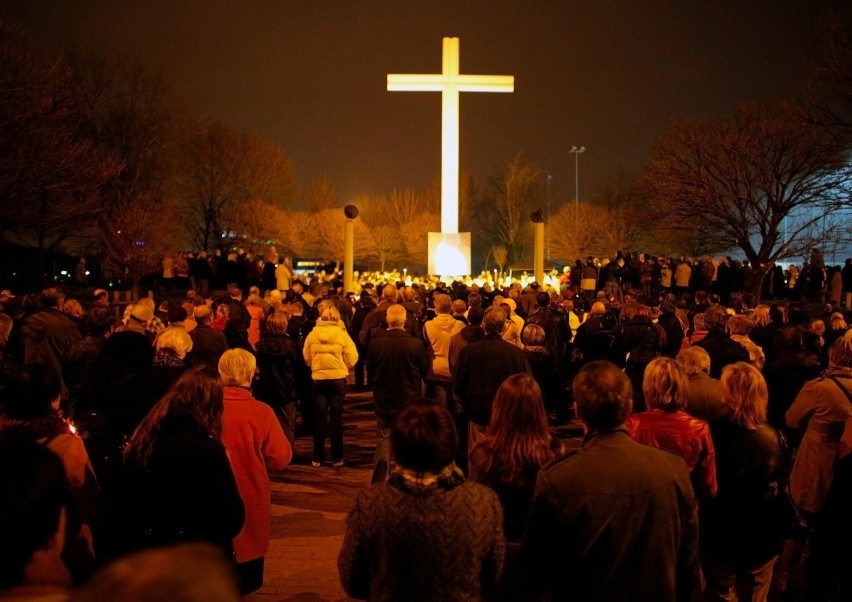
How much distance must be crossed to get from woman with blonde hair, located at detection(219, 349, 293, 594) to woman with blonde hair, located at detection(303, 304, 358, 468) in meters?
3.90

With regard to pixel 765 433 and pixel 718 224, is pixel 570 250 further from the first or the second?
pixel 765 433

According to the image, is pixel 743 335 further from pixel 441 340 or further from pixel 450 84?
pixel 450 84

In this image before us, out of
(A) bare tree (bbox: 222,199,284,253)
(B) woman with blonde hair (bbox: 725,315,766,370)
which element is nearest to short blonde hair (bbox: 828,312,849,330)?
(B) woman with blonde hair (bbox: 725,315,766,370)

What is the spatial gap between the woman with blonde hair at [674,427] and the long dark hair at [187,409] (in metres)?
2.19

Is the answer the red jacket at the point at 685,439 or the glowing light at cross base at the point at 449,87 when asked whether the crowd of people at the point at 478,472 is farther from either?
the glowing light at cross base at the point at 449,87

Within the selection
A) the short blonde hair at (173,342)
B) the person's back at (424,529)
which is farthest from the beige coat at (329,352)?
the person's back at (424,529)

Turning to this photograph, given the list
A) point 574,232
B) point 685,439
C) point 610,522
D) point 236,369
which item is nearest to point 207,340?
point 236,369

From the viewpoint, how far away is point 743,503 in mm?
4387

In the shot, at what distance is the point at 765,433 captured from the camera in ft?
14.7

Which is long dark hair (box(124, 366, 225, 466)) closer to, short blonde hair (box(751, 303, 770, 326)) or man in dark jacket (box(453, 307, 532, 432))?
man in dark jacket (box(453, 307, 532, 432))

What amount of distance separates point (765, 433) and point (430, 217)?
171 feet

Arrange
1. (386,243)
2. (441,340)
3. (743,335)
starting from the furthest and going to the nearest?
(386,243) < (441,340) < (743,335)

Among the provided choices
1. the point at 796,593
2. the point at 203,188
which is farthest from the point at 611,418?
the point at 203,188

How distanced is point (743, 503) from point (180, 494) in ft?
9.72
